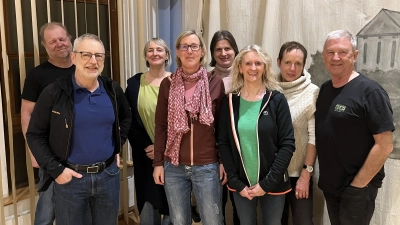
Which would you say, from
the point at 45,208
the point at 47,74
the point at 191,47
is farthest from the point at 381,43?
the point at 45,208

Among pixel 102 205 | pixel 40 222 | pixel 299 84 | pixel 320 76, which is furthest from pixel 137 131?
pixel 320 76

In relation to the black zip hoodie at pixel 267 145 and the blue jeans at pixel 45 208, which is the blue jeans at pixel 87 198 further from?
the black zip hoodie at pixel 267 145

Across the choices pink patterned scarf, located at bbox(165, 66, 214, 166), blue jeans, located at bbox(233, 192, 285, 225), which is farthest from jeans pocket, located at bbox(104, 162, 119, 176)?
blue jeans, located at bbox(233, 192, 285, 225)

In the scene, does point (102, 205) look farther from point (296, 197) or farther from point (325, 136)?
point (325, 136)

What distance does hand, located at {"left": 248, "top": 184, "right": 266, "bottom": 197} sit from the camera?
1.62m

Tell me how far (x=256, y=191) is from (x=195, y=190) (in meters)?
0.30

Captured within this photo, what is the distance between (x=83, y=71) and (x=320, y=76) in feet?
4.47

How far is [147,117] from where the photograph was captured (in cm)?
204

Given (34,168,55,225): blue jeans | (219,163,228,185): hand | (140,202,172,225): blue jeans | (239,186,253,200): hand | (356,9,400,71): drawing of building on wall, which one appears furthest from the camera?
(140,202,172,225): blue jeans

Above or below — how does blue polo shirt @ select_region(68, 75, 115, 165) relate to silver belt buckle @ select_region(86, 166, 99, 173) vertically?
above

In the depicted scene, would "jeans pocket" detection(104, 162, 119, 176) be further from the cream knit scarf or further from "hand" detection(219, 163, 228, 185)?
the cream knit scarf

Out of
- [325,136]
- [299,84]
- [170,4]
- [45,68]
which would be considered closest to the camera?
[325,136]

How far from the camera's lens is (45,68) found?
1.92 m

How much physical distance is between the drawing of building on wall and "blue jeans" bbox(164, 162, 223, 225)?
103 cm
